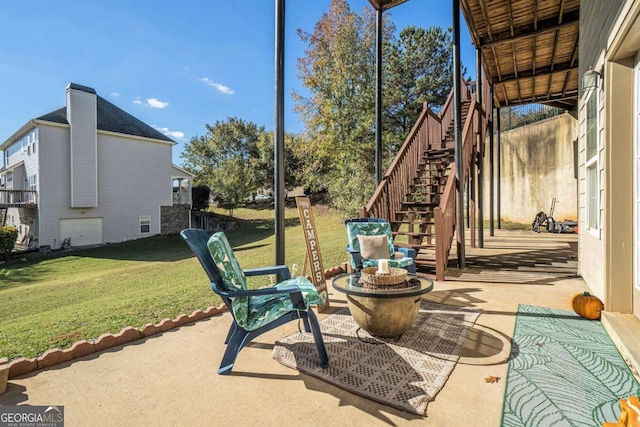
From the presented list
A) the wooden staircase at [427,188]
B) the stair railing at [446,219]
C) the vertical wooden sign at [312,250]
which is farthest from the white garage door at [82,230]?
the stair railing at [446,219]

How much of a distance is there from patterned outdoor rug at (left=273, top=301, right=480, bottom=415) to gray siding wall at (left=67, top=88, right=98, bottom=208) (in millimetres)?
15283

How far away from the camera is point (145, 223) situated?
16.3 meters

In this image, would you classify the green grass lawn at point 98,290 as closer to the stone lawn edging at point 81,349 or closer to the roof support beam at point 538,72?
the stone lawn edging at point 81,349

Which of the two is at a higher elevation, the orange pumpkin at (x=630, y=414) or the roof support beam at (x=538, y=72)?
the roof support beam at (x=538, y=72)

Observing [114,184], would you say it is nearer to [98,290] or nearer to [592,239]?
[98,290]

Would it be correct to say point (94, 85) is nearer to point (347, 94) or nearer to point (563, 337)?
point (347, 94)

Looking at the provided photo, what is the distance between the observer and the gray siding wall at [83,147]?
13.6 meters

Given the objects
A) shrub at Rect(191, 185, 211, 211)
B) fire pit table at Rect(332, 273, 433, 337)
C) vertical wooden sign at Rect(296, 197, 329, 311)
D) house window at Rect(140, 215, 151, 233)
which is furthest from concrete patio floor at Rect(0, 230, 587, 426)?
shrub at Rect(191, 185, 211, 211)

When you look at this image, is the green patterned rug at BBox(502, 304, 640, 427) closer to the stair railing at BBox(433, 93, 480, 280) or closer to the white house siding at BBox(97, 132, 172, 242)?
the stair railing at BBox(433, 93, 480, 280)

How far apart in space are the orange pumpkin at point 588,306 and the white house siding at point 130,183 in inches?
681

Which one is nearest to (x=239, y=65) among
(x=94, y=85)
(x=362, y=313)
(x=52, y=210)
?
(x=94, y=85)

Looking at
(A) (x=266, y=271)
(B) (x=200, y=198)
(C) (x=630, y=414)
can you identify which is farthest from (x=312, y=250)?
(B) (x=200, y=198)

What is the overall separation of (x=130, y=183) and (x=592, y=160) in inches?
691

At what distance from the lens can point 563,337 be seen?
8.75 ft
